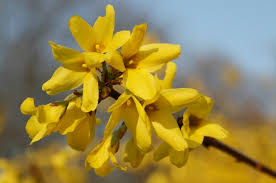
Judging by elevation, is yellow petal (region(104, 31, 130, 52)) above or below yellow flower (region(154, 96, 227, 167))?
above

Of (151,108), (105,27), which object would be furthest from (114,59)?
(151,108)

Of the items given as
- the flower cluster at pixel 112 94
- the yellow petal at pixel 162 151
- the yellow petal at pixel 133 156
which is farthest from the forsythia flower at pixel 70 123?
the yellow petal at pixel 162 151

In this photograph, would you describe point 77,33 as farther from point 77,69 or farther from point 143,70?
point 143,70

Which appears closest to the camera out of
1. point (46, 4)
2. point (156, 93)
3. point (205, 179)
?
point (156, 93)

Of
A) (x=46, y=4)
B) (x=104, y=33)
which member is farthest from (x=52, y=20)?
(x=104, y=33)

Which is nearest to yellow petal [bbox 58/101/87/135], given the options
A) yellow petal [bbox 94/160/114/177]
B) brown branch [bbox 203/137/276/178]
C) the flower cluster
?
the flower cluster

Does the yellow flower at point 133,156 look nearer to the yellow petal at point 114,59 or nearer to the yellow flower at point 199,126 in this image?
the yellow flower at point 199,126

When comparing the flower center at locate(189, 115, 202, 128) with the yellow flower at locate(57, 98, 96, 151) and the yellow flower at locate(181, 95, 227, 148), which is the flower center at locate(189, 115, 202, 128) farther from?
the yellow flower at locate(57, 98, 96, 151)
